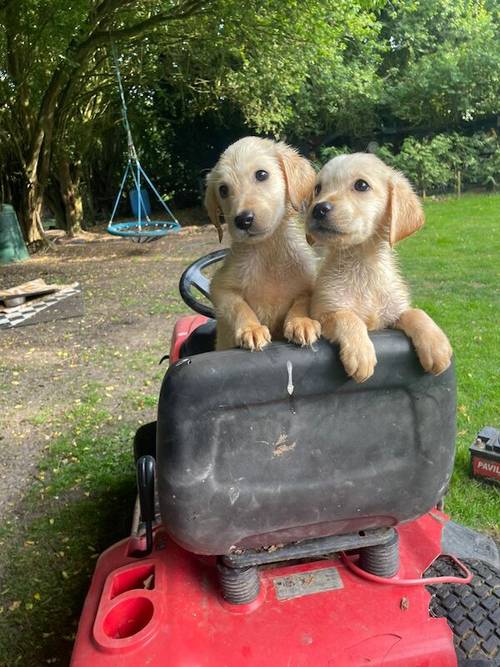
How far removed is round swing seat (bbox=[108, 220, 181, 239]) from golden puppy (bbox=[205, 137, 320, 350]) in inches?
342

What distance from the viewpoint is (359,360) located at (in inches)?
51.9

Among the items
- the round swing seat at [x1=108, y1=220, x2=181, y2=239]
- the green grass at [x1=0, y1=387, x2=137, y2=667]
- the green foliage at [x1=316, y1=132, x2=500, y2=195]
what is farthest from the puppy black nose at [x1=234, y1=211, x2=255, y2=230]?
the green foliage at [x1=316, y1=132, x2=500, y2=195]

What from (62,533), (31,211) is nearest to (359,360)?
(62,533)

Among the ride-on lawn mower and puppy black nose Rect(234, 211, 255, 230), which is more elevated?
puppy black nose Rect(234, 211, 255, 230)

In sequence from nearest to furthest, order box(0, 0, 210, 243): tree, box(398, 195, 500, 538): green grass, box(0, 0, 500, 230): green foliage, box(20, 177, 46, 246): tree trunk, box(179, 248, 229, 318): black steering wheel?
box(179, 248, 229, 318): black steering wheel → box(398, 195, 500, 538): green grass → box(0, 0, 210, 243): tree → box(0, 0, 500, 230): green foliage → box(20, 177, 46, 246): tree trunk

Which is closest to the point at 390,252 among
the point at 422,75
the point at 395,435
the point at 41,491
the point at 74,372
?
the point at 395,435

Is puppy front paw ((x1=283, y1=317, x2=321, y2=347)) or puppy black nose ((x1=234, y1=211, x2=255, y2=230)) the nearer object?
puppy front paw ((x1=283, y1=317, x2=321, y2=347))

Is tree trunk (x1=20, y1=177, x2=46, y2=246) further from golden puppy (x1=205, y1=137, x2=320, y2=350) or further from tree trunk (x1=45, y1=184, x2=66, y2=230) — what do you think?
golden puppy (x1=205, y1=137, x2=320, y2=350)

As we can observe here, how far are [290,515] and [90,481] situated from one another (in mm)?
2402

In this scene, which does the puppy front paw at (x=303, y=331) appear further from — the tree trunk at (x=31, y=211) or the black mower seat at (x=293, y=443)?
the tree trunk at (x=31, y=211)

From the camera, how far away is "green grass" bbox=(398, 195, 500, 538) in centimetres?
309

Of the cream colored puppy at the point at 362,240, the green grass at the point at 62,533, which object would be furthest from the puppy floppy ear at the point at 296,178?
the green grass at the point at 62,533

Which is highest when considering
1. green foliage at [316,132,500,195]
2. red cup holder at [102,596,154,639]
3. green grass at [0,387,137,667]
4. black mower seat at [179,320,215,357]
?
green foliage at [316,132,500,195]

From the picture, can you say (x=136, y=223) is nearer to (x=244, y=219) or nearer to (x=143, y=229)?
(x=143, y=229)
